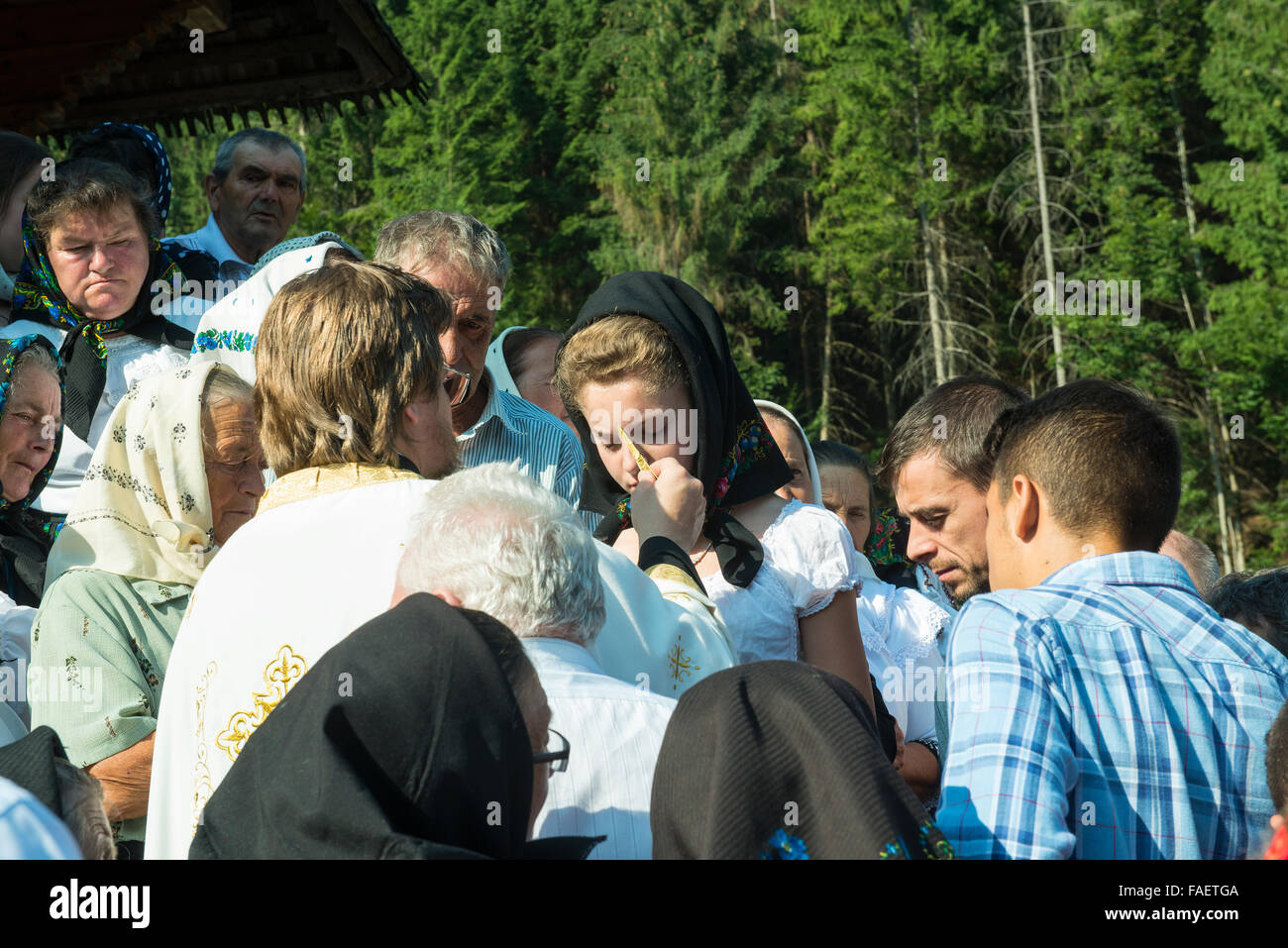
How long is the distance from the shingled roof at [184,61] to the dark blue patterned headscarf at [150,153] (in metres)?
1.23

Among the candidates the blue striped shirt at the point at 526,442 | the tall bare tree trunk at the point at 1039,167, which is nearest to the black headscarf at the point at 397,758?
the blue striped shirt at the point at 526,442

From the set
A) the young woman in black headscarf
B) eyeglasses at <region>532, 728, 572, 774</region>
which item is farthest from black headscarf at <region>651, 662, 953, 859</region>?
the young woman in black headscarf

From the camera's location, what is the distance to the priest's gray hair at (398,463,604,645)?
5.65ft

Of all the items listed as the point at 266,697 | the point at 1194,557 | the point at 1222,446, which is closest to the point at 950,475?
the point at 1194,557

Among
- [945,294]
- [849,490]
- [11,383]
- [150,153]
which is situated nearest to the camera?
[11,383]

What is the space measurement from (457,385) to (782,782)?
212cm

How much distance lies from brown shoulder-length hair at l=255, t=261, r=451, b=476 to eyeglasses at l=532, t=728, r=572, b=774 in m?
0.65

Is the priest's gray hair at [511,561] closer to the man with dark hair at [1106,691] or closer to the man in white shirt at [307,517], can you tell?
the man in white shirt at [307,517]

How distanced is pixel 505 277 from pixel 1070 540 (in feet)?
5.95

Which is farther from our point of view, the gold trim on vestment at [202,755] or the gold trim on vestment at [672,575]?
the gold trim on vestment at [672,575]

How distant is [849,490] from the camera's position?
464 cm

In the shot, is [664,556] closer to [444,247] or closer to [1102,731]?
[1102,731]

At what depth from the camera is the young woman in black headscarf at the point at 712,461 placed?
2668 mm
